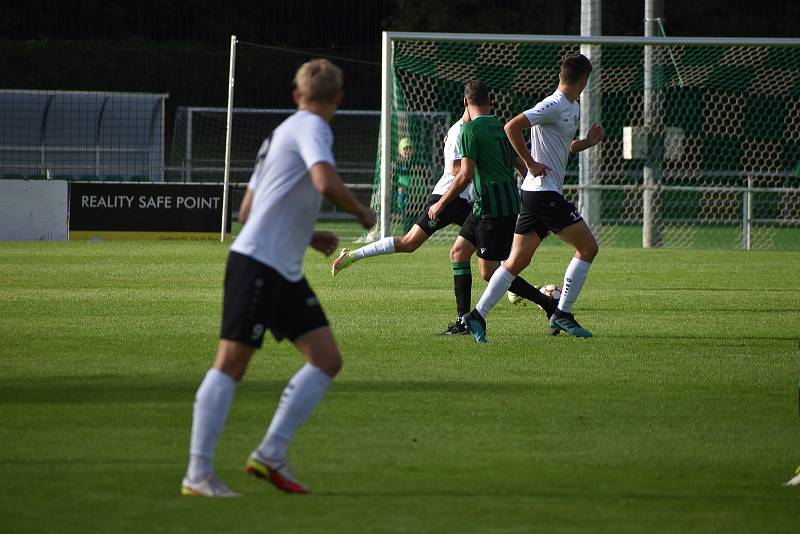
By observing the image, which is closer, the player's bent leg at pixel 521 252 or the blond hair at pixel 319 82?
the blond hair at pixel 319 82

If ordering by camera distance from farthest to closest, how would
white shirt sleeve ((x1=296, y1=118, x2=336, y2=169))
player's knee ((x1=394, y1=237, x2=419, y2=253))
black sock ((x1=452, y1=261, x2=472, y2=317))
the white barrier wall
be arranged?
the white barrier wall, player's knee ((x1=394, y1=237, x2=419, y2=253)), black sock ((x1=452, y1=261, x2=472, y2=317)), white shirt sleeve ((x1=296, y1=118, x2=336, y2=169))

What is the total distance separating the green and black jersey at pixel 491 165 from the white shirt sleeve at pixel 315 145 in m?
5.09

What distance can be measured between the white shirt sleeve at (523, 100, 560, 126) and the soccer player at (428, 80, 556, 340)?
26cm

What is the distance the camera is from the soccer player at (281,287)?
5.62 m

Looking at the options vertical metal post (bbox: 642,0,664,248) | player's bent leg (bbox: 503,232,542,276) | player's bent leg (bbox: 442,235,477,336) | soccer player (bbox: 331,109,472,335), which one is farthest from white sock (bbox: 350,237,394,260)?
vertical metal post (bbox: 642,0,664,248)

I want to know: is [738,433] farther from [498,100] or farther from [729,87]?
[498,100]

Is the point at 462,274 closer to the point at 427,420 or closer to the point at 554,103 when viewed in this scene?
the point at 554,103

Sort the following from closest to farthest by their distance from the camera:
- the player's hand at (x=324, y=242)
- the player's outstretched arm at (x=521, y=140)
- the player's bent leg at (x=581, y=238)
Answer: the player's hand at (x=324, y=242)
the player's outstretched arm at (x=521, y=140)
the player's bent leg at (x=581, y=238)

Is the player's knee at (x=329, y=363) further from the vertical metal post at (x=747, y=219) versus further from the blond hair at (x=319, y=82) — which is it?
the vertical metal post at (x=747, y=219)

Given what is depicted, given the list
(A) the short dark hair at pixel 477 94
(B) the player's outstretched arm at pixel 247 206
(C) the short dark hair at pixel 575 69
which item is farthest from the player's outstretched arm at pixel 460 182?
(B) the player's outstretched arm at pixel 247 206

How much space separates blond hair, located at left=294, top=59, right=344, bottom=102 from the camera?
5859 millimetres

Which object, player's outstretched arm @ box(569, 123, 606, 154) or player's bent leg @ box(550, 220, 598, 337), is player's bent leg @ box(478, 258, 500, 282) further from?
player's outstretched arm @ box(569, 123, 606, 154)

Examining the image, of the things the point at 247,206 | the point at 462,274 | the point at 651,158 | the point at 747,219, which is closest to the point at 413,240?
the point at 462,274

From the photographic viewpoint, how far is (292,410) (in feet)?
19.0
